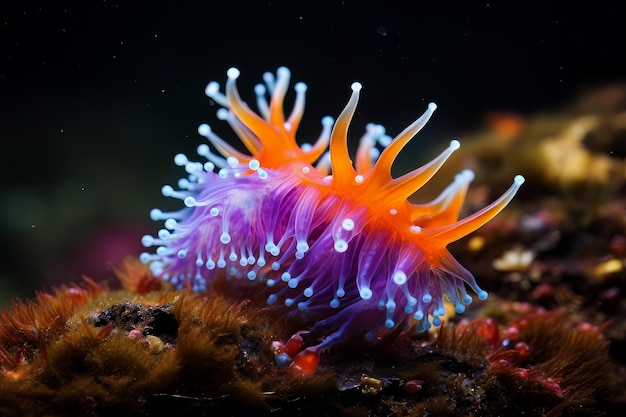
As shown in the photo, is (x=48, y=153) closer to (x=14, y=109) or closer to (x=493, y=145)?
(x=14, y=109)

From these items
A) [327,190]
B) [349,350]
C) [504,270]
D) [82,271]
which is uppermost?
[82,271]

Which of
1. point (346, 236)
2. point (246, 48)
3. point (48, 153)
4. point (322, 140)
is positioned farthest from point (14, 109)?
point (346, 236)

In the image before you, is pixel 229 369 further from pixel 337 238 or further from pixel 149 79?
pixel 149 79

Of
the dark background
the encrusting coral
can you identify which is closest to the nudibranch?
the encrusting coral

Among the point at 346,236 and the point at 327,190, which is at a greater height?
the point at 327,190

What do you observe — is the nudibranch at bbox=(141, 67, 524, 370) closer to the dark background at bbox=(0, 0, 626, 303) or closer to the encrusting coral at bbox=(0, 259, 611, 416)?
the encrusting coral at bbox=(0, 259, 611, 416)

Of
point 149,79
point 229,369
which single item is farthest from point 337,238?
point 149,79

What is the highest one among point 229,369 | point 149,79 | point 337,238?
point 149,79
